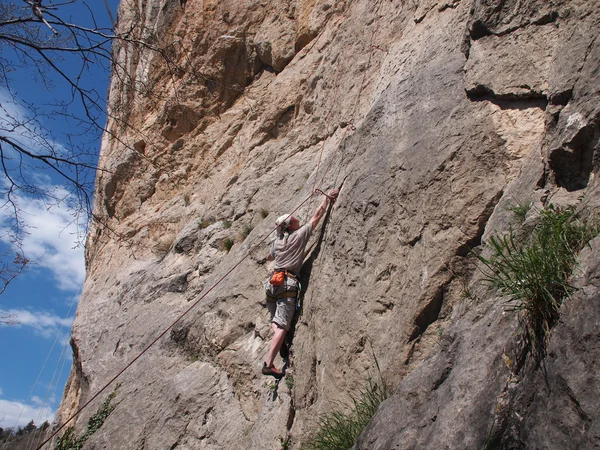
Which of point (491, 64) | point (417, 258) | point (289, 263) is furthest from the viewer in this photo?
point (289, 263)

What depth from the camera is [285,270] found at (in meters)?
5.96

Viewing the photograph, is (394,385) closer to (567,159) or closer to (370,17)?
(567,159)

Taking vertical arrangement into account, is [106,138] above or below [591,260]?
above

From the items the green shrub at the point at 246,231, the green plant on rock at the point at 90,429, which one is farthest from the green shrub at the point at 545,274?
the green plant on rock at the point at 90,429

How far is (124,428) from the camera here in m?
6.34

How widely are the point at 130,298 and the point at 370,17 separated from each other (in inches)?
214

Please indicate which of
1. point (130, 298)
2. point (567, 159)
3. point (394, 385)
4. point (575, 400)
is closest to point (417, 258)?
point (394, 385)

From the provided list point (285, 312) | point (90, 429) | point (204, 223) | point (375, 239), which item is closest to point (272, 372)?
point (285, 312)

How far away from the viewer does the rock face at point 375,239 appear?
3.00m

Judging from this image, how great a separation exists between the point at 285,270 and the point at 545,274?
344 cm

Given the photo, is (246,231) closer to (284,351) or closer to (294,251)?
(294,251)

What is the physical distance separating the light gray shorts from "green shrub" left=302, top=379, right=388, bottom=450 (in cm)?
145

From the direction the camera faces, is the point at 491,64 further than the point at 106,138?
No

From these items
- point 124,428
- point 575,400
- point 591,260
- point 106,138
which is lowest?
point 575,400
